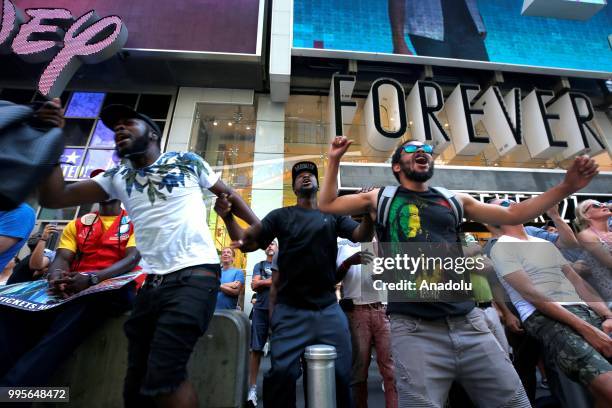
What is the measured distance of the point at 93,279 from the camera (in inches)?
95.0

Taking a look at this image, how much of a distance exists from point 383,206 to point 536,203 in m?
1.13

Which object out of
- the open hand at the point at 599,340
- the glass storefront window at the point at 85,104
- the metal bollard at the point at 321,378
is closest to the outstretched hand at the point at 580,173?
the open hand at the point at 599,340

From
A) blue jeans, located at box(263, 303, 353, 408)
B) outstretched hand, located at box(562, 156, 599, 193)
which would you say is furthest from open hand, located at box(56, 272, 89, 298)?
outstretched hand, located at box(562, 156, 599, 193)

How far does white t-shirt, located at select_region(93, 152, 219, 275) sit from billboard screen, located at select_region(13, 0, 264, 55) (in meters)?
9.28

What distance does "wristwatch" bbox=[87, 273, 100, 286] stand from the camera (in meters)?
2.39

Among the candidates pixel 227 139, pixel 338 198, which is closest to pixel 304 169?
pixel 338 198

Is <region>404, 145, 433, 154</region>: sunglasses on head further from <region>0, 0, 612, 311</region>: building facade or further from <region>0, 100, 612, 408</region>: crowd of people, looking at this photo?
<region>0, 0, 612, 311</region>: building facade

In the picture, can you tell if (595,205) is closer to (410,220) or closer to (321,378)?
(410,220)

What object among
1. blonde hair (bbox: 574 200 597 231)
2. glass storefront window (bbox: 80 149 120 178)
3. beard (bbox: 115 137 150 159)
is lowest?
beard (bbox: 115 137 150 159)

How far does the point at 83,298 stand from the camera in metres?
2.34

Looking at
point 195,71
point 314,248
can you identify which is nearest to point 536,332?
point 314,248

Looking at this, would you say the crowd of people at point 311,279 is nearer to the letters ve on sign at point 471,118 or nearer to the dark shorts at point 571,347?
the dark shorts at point 571,347

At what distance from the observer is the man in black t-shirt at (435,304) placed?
6.14ft

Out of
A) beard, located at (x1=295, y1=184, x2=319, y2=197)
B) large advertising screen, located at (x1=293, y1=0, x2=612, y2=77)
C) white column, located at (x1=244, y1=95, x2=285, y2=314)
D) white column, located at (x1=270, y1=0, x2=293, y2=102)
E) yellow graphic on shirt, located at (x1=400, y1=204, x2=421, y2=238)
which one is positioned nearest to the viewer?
yellow graphic on shirt, located at (x1=400, y1=204, x2=421, y2=238)
